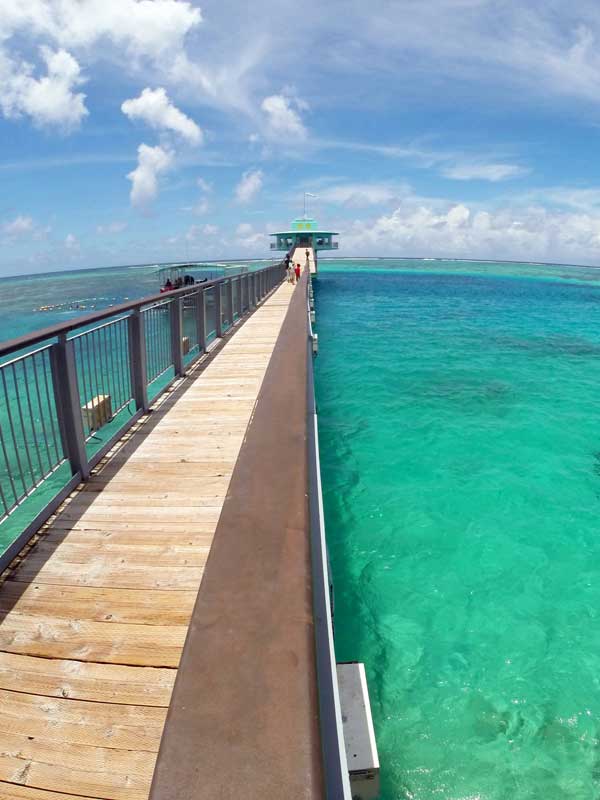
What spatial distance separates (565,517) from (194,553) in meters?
6.29

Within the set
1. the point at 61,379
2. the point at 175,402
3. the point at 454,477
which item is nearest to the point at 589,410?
the point at 454,477

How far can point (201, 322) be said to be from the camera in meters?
9.51

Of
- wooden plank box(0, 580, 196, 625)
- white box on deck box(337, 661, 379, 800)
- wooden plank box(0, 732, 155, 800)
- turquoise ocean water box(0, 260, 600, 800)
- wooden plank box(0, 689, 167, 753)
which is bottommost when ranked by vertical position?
turquoise ocean water box(0, 260, 600, 800)

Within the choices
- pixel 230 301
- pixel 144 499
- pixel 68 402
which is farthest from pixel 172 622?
pixel 230 301

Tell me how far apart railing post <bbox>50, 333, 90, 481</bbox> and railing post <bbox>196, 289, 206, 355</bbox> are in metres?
5.19

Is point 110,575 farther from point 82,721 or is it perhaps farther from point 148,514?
point 82,721

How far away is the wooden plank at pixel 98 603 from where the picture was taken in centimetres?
265

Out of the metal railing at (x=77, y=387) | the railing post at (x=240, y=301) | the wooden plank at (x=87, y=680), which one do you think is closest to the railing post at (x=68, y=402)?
the metal railing at (x=77, y=387)

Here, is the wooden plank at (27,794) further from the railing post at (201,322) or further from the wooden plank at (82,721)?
the railing post at (201,322)

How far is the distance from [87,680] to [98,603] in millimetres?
533

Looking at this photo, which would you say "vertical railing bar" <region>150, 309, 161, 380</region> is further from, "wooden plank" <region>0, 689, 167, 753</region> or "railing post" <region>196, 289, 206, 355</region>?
"wooden plank" <region>0, 689, 167, 753</region>

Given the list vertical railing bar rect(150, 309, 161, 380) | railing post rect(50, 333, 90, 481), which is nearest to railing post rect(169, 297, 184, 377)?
vertical railing bar rect(150, 309, 161, 380)

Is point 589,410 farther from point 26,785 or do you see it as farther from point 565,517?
point 26,785

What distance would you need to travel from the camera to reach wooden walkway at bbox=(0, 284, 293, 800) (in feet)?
6.31
